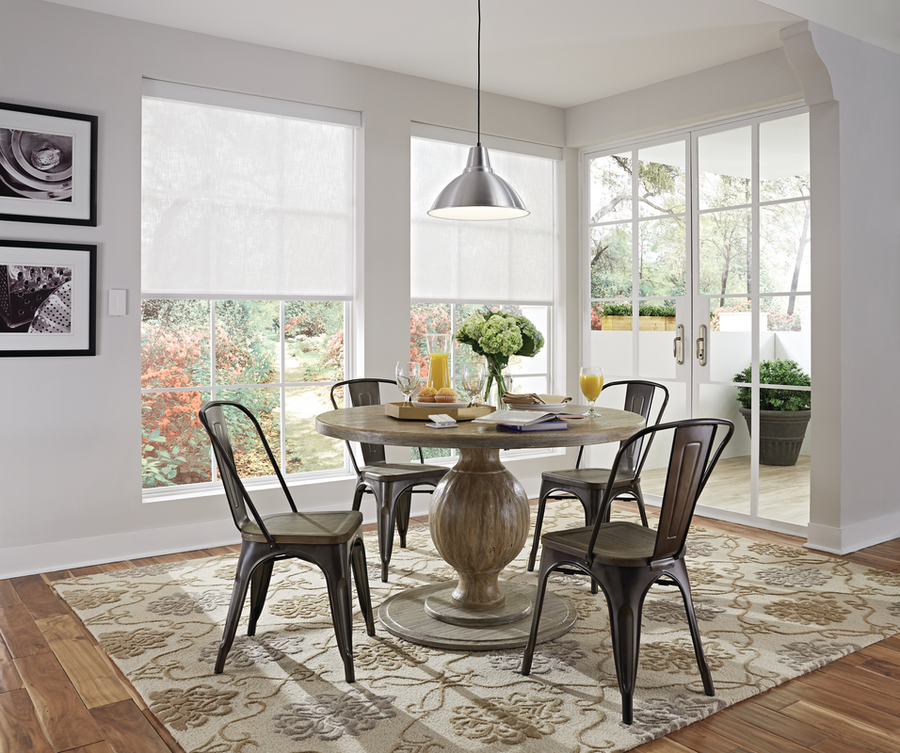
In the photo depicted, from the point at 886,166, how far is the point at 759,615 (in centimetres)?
275

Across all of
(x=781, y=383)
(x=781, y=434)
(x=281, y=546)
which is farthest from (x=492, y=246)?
(x=281, y=546)

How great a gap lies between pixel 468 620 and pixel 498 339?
1.09 meters

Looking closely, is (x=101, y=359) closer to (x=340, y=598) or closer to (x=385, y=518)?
(x=385, y=518)

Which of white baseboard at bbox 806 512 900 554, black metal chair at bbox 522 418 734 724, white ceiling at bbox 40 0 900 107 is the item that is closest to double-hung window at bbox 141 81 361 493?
white ceiling at bbox 40 0 900 107

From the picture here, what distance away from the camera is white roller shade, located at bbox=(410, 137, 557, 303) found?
4945mm

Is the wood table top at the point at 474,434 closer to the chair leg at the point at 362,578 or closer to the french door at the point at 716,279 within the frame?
the chair leg at the point at 362,578

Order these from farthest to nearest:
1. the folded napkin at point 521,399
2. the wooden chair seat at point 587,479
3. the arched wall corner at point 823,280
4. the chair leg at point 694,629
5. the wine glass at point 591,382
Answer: the arched wall corner at point 823,280
the wooden chair seat at point 587,479
the folded napkin at point 521,399
the wine glass at point 591,382
the chair leg at point 694,629

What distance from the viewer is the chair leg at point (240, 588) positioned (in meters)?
2.50

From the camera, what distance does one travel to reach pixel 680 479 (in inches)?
87.6

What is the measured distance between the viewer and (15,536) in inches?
143

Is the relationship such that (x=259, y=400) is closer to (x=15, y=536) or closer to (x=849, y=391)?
(x=15, y=536)

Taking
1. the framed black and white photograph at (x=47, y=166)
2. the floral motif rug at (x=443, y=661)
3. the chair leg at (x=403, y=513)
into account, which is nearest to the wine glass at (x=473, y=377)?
the floral motif rug at (x=443, y=661)

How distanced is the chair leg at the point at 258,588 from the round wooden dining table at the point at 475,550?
0.49 metres

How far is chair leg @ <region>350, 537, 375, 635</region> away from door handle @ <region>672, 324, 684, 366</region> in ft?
9.70
